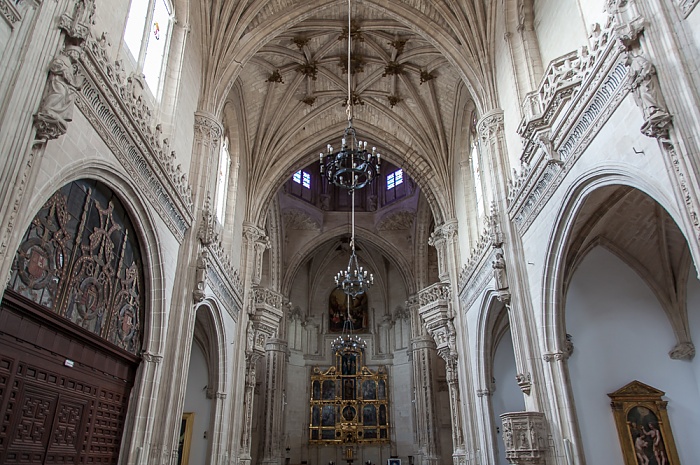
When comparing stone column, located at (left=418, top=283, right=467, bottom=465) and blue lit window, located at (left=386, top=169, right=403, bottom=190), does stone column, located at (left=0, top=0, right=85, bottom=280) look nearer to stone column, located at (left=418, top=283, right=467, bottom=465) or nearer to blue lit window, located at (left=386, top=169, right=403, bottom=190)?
stone column, located at (left=418, top=283, right=467, bottom=465)

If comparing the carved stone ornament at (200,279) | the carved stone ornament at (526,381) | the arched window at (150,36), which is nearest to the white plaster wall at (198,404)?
the carved stone ornament at (200,279)

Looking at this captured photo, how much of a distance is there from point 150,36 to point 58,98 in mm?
5633

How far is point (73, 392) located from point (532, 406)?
28.0 ft

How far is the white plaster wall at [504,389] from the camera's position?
16797 mm

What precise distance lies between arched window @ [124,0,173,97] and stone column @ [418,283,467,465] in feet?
39.5

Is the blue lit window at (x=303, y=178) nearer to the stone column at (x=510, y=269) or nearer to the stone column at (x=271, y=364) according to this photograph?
the stone column at (x=271, y=364)

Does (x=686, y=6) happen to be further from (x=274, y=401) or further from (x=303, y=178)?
(x=303, y=178)

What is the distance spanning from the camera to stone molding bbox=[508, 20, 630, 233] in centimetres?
809

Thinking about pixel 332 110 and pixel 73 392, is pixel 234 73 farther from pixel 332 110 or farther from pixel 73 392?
pixel 73 392

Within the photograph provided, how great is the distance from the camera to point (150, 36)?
38.9 feet

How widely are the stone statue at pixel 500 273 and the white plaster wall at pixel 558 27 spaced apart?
463cm

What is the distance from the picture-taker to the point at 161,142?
11.6 metres

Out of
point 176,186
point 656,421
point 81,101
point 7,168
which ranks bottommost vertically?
point 656,421

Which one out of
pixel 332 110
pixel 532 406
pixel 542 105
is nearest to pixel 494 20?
pixel 542 105
